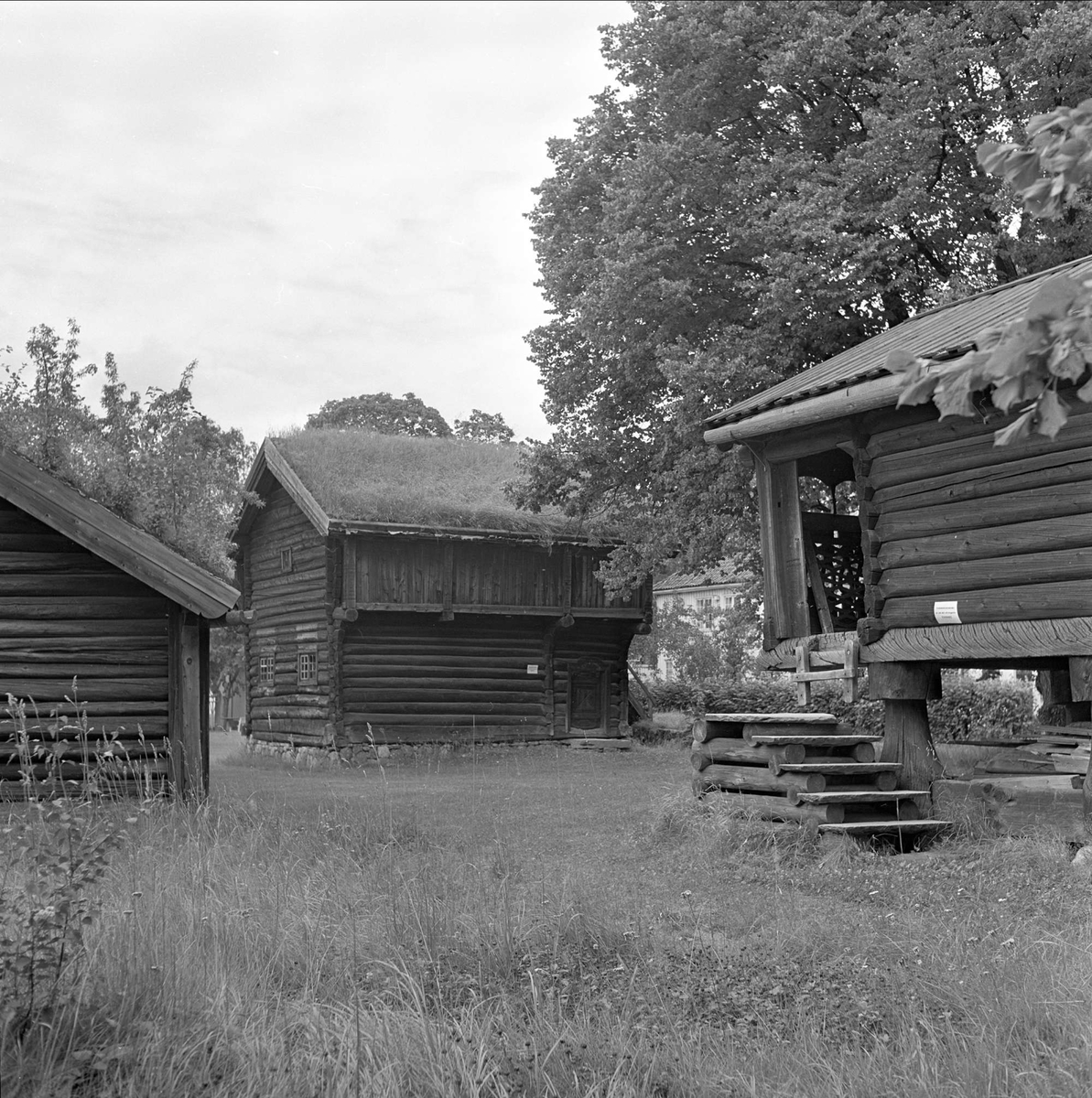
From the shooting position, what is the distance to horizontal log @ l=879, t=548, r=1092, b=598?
1074 cm

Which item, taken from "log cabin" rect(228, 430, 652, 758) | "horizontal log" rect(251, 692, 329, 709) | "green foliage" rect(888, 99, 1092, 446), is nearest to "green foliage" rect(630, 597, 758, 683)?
"log cabin" rect(228, 430, 652, 758)

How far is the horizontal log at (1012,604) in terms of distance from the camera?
10.7 metres

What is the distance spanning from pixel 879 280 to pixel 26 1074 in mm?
17561

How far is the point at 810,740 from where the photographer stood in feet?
39.8

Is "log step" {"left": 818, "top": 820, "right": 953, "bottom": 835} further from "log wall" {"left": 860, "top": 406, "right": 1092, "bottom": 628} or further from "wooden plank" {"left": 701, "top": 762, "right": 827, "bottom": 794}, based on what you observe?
"log wall" {"left": 860, "top": 406, "right": 1092, "bottom": 628}

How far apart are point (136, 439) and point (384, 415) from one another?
119ft

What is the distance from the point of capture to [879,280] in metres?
19.3

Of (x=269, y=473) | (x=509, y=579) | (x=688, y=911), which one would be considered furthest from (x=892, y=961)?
(x=269, y=473)

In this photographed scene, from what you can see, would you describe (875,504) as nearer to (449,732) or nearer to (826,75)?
(826,75)

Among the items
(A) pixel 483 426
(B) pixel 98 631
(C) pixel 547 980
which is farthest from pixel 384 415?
(C) pixel 547 980

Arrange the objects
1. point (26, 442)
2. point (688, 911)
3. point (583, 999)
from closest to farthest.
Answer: point (583, 999) → point (688, 911) → point (26, 442)

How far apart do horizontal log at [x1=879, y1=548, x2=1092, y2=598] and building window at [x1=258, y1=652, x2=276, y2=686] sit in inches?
729

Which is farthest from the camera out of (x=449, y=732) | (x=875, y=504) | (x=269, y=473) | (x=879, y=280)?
(x=269, y=473)

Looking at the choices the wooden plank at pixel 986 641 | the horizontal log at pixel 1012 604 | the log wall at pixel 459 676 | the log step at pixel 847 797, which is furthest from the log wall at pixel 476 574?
the log step at pixel 847 797
